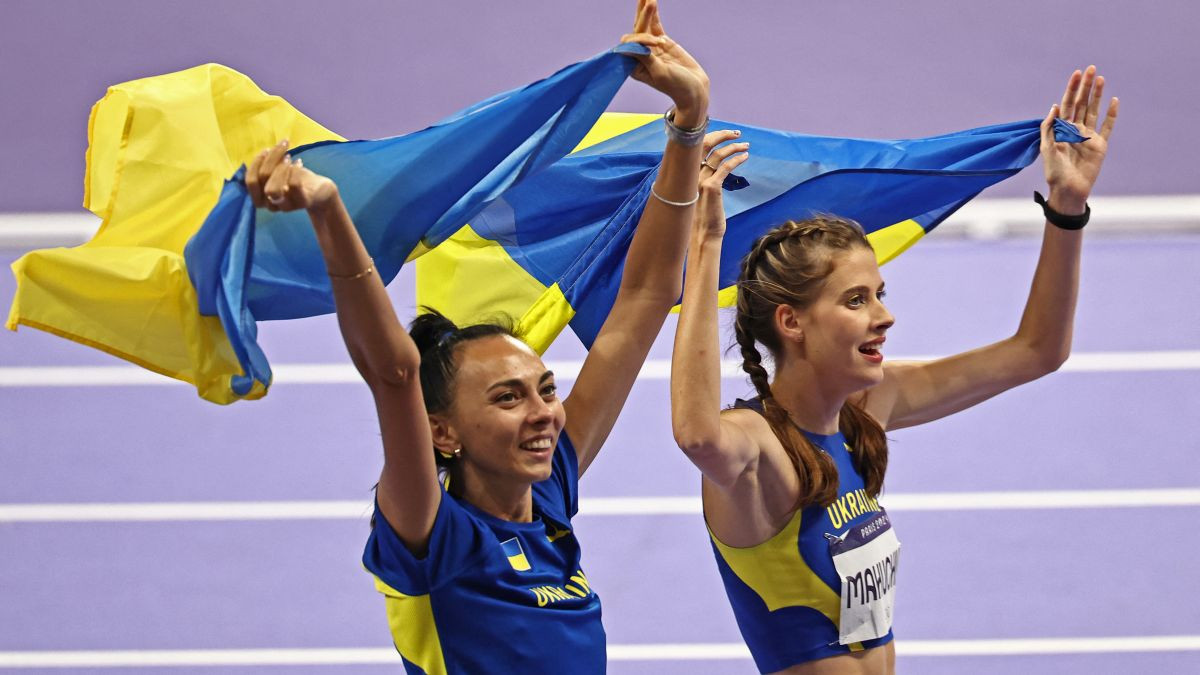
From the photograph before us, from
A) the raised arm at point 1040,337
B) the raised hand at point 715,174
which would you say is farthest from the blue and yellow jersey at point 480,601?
the raised arm at point 1040,337

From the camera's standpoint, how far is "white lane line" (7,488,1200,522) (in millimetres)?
5484

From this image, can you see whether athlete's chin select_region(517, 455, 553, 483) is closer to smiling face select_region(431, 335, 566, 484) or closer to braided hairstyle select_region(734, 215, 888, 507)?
smiling face select_region(431, 335, 566, 484)

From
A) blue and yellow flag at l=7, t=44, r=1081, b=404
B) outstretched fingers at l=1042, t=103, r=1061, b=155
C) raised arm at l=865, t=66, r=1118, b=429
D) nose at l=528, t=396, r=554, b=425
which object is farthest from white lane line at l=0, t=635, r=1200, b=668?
nose at l=528, t=396, r=554, b=425

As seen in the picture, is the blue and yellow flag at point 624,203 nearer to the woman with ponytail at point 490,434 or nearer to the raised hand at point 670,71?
the woman with ponytail at point 490,434

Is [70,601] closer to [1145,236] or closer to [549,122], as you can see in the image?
[549,122]

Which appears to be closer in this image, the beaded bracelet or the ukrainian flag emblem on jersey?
the ukrainian flag emblem on jersey

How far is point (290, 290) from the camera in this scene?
8.91 feet

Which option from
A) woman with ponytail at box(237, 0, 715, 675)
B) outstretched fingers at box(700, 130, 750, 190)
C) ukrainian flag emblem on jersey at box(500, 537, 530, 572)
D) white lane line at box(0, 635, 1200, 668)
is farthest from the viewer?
white lane line at box(0, 635, 1200, 668)

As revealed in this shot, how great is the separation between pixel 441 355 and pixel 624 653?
2215mm

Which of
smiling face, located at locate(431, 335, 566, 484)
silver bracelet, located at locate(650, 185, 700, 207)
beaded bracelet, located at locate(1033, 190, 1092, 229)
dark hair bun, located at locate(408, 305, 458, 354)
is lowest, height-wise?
smiling face, located at locate(431, 335, 566, 484)

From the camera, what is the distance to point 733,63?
8070mm

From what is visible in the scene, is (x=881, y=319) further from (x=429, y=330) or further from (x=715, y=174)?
(x=429, y=330)

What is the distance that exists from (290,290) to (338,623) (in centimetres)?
244

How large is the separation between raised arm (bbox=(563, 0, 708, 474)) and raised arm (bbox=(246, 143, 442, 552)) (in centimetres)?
59
